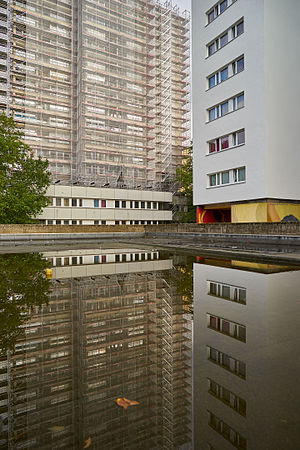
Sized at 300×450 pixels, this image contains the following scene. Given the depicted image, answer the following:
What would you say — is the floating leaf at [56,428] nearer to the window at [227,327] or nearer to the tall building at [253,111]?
the window at [227,327]

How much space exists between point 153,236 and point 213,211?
6.29 meters

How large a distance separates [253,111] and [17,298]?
75.0 feet

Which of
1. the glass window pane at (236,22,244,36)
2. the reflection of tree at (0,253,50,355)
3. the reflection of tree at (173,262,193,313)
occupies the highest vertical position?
the glass window pane at (236,22,244,36)

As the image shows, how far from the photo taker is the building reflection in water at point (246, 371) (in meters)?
1.59

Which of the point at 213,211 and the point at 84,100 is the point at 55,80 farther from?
the point at 213,211

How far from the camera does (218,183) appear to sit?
88.1 ft

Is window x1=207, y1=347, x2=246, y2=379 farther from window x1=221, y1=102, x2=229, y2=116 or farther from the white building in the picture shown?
the white building

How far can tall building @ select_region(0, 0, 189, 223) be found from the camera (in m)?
42.0

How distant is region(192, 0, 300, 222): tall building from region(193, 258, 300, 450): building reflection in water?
773 inches

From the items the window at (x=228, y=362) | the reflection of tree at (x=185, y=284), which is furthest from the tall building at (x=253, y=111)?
the window at (x=228, y=362)

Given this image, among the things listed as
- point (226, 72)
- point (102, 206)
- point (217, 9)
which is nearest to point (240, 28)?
point (226, 72)

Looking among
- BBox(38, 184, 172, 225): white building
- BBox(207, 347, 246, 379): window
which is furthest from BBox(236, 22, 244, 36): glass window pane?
BBox(207, 347, 246, 379): window

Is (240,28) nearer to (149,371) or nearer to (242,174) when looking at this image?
(242,174)

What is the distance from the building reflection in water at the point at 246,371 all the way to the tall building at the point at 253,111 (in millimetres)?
19638
